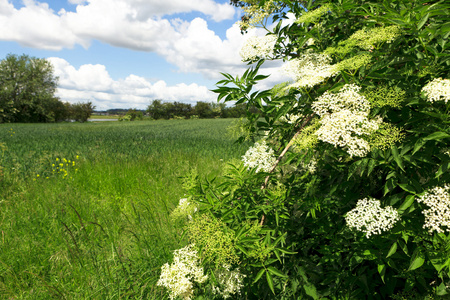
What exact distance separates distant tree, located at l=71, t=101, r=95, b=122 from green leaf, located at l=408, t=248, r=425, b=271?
82.3 m

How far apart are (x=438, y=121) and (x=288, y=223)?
44.1 inches

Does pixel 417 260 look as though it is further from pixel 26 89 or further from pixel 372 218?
pixel 26 89

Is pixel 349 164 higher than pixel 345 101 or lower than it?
lower

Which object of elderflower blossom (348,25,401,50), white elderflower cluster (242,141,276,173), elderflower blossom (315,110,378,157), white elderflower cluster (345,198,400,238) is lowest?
white elderflower cluster (345,198,400,238)

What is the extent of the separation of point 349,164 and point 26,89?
232 ft

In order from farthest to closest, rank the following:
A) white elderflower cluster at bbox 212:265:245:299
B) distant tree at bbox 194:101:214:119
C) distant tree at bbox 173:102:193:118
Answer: distant tree at bbox 173:102:193:118, distant tree at bbox 194:101:214:119, white elderflower cluster at bbox 212:265:245:299

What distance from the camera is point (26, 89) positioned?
187ft

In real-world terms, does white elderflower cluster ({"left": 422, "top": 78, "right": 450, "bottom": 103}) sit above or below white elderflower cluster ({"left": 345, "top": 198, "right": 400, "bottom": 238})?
above

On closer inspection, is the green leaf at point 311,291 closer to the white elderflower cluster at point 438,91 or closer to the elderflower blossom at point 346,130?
the elderflower blossom at point 346,130

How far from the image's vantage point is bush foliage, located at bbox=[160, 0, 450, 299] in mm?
1336

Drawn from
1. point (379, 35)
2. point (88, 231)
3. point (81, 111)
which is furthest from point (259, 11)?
point (81, 111)

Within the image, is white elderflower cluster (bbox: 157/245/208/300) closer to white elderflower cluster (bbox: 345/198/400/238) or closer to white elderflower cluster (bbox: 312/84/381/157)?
white elderflower cluster (bbox: 345/198/400/238)

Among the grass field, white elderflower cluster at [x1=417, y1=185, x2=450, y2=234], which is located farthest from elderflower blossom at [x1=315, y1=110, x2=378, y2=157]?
the grass field

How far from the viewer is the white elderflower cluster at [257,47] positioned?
2.00 m
